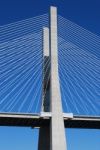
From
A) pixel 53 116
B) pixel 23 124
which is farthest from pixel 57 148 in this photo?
pixel 23 124

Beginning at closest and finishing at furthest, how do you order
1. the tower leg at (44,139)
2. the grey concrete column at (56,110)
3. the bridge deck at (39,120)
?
the grey concrete column at (56,110) → the bridge deck at (39,120) → the tower leg at (44,139)

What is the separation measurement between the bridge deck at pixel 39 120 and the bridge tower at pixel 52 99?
627 mm

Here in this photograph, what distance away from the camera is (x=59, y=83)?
3058cm

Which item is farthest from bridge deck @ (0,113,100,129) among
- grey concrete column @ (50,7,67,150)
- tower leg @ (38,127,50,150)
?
grey concrete column @ (50,7,67,150)

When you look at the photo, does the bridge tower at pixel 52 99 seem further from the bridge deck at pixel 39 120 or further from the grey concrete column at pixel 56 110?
the bridge deck at pixel 39 120

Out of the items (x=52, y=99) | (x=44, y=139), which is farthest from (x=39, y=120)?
(x=52, y=99)

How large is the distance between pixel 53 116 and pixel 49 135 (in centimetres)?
204

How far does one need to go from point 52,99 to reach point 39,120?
6.29 ft

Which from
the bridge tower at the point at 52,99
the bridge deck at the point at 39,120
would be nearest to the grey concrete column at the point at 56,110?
the bridge tower at the point at 52,99

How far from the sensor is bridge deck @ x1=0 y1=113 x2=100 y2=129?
29969 millimetres

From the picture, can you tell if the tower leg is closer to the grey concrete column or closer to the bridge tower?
the bridge tower

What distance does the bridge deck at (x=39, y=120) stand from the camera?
29969 mm

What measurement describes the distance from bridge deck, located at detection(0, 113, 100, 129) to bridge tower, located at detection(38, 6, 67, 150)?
0.63m

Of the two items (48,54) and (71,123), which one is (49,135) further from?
(48,54)
